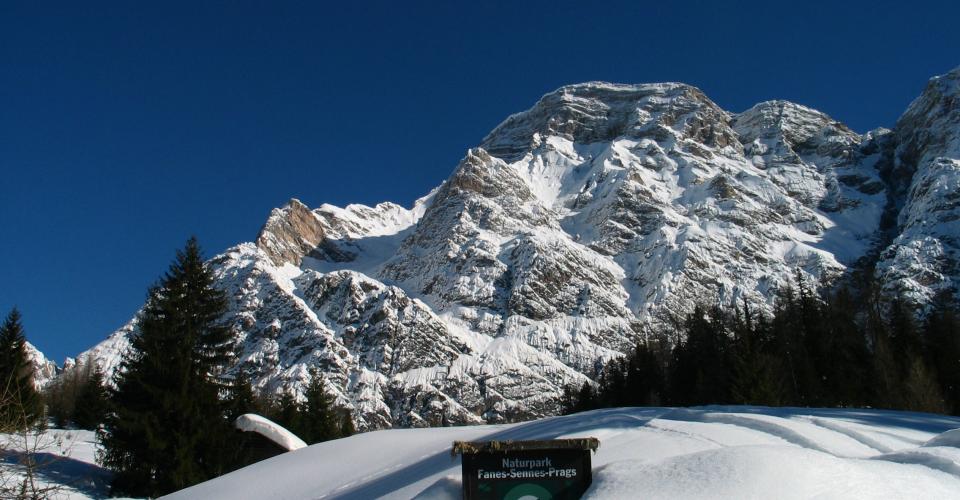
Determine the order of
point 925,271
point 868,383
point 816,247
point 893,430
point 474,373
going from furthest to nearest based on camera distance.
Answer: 1. point 816,247
2. point 474,373
3. point 925,271
4. point 868,383
5. point 893,430

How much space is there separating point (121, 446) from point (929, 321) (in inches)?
1763

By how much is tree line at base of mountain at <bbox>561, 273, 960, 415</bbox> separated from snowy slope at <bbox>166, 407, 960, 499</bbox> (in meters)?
22.3

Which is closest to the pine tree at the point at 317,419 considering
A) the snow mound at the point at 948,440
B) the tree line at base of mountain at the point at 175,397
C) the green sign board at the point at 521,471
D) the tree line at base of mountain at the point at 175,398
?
the tree line at base of mountain at the point at 175,398

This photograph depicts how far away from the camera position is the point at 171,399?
1906 cm

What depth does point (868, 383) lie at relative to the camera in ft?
129

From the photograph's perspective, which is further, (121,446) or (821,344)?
(821,344)

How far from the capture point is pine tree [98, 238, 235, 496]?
18.5 metres

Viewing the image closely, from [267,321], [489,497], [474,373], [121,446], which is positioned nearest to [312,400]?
[121,446]

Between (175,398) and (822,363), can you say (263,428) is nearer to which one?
(175,398)

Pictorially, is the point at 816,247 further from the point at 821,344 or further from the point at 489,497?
the point at 489,497

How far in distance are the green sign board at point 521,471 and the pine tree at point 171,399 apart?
15311mm

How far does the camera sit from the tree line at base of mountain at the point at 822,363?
3228 centimetres

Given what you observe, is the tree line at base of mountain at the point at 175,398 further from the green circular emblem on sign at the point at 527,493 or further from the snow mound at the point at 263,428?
the green circular emblem on sign at the point at 527,493

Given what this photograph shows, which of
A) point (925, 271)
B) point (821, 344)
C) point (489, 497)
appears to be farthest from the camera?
point (925, 271)
